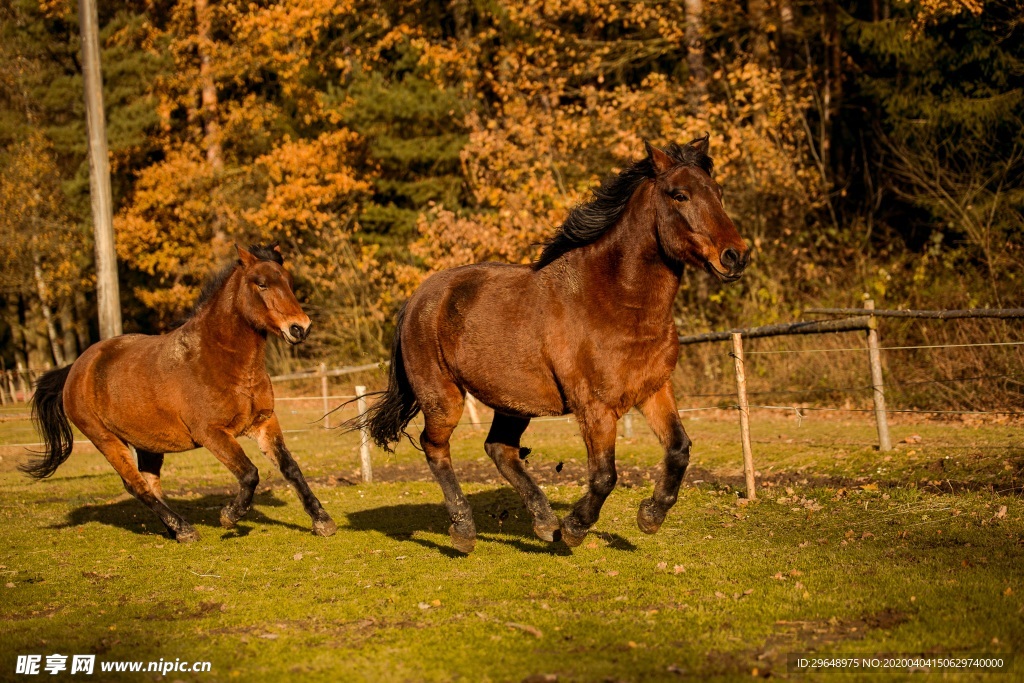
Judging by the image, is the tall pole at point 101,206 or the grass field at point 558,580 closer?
the grass field at point 558,580

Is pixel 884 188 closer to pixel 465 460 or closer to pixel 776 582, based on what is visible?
pixel 465 460

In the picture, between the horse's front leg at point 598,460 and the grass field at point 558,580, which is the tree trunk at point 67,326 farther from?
the horse's front leg at point 598,460

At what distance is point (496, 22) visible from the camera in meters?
24.5

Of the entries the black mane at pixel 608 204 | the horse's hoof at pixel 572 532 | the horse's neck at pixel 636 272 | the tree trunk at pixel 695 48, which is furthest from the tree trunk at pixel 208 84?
the horse's hoof at pixel 572 532

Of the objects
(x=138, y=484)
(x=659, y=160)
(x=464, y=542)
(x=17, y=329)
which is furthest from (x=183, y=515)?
(x=17, y=329)

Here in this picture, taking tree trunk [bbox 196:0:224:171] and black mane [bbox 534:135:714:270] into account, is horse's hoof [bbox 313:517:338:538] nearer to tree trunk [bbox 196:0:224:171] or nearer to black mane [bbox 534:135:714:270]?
black mane [bbox 534:135:714:270]

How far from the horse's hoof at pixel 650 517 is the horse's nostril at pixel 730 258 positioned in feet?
5.68

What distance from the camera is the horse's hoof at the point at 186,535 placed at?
8875 millimetres

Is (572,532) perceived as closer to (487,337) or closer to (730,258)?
(487,337)

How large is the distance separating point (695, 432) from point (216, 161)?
2147 cm

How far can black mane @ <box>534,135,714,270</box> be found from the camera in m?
6.82

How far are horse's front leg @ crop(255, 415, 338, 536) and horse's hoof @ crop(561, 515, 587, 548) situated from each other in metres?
2.80

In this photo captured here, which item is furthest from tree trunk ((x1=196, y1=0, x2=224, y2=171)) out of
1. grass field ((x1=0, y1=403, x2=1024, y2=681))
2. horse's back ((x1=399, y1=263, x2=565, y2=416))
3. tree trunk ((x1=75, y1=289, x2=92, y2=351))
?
horse's back ((x1=399, y1=263, x2=565, y2=416))

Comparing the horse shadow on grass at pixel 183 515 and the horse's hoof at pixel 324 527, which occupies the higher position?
the horse's hoof at pixel 324 527
